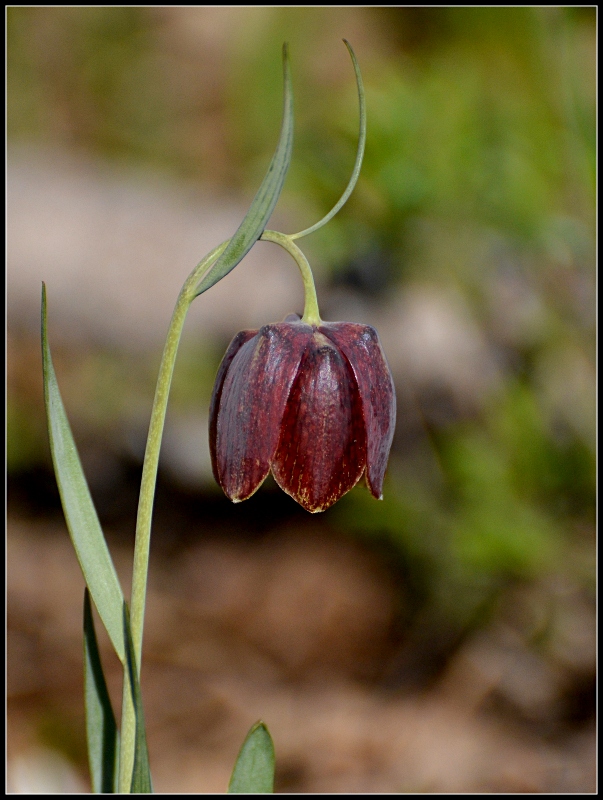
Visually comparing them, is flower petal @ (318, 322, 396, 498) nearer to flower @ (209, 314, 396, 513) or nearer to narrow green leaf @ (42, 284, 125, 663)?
flower @ (209, 314, 396, 513)

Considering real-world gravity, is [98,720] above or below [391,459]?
below

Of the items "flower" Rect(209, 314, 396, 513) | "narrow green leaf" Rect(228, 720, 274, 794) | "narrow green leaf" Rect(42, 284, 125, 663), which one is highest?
"flower" Rect(209, 314, 396, 513)

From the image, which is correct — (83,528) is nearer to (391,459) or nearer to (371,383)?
(371,383)


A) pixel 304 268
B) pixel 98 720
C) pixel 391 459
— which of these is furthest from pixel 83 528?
pixel 391 459

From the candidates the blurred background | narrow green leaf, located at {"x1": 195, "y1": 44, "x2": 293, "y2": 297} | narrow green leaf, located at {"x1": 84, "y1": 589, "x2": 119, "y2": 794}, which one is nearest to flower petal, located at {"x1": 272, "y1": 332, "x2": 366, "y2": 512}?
narrow green leaf, located at {"x1": 195, "y1": 44, "x2": 293, "y2": 297}

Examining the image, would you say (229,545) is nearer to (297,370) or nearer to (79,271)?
(79,271)

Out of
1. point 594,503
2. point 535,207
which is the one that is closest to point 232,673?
point 594,503

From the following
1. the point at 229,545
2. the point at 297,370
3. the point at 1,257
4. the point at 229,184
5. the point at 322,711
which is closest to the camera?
the point at 297,370
